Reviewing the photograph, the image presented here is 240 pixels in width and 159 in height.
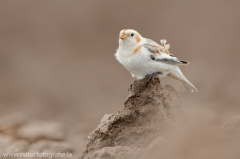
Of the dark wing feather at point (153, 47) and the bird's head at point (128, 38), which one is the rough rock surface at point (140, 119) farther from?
the bird's head at point (128, 38)

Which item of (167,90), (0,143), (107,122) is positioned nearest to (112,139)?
(107,122)

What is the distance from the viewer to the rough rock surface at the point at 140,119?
5.91 m

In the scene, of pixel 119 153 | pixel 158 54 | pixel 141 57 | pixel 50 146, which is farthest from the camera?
pixel 50 146

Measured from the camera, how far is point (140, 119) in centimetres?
606

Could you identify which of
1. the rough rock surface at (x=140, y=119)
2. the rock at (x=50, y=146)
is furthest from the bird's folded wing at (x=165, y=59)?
the rock at (x=50, y=146)

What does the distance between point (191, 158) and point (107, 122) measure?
2.80 meters

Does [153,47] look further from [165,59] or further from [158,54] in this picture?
[165,59]

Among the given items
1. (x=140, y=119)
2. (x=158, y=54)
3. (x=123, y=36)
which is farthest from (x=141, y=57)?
(x=140, y=119)

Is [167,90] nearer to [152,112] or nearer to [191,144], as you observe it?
[152,112]

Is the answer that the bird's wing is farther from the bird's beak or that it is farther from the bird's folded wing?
the bird's beak

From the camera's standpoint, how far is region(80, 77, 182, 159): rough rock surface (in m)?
5.91

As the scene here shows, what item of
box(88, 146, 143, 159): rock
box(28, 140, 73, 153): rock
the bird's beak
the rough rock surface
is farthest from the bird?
box(28, 140, 73, 153): rock

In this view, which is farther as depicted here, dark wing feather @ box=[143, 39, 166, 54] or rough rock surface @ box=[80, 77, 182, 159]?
dark wing feather @ box=[143, 39, 166, 54]

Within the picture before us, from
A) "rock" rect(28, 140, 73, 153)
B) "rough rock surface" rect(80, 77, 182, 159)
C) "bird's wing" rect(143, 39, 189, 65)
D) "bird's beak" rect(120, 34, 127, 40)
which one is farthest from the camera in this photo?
"rock" rect(28, 140, 73, 153)
